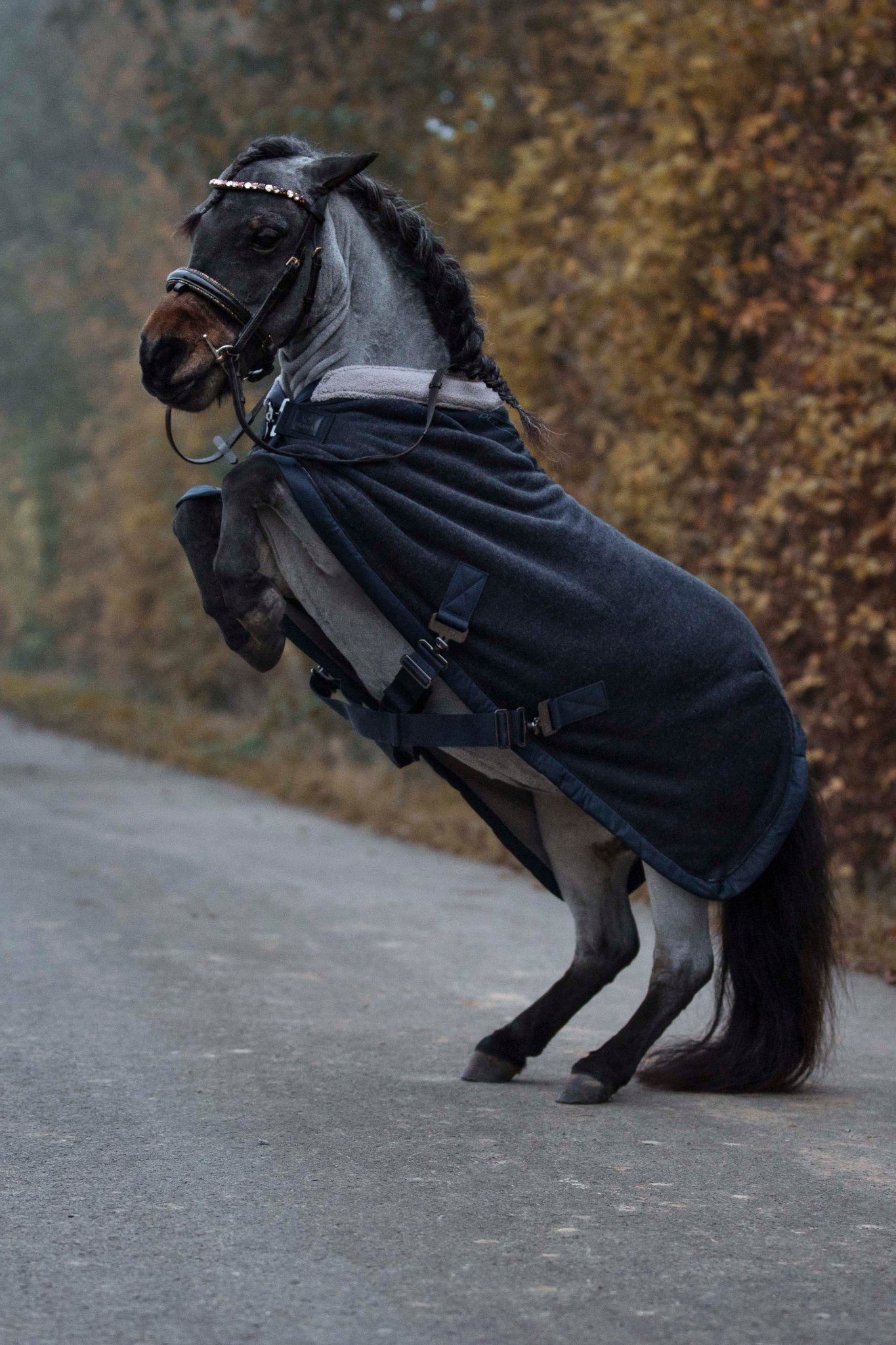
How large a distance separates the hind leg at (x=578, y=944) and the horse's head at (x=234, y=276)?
4.83 ft

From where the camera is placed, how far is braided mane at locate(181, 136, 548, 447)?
4.51 metres

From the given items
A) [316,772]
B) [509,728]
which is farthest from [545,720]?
[316,772]

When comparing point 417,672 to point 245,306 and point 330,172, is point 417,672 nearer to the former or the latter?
point 245,306

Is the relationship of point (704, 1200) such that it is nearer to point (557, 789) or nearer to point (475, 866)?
point (557, 789)

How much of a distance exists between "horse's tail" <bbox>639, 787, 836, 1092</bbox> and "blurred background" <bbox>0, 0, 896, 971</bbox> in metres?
2.29

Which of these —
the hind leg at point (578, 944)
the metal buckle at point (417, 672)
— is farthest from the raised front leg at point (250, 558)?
the hind leg at point (578, 944)

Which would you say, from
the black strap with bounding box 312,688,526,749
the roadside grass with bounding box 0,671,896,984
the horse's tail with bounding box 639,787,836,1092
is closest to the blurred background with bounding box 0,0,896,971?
the roadside grass with bounding box 0,671,896,984

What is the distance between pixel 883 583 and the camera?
7770mm

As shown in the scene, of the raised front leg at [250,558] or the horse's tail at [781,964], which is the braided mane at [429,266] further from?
the horse's tail at [781,964]

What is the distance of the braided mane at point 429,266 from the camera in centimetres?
451

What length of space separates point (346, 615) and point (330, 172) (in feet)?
3.63

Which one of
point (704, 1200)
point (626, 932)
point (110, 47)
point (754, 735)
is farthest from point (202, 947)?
point (110, 47)

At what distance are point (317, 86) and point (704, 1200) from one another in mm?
14095

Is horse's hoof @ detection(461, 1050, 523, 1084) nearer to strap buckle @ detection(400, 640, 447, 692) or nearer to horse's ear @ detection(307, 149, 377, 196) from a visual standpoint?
strap buckle @ detection(400, 640, 447, 692)
